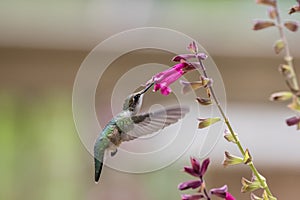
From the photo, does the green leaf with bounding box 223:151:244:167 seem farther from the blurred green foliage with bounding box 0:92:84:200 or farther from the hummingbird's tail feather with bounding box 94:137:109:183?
the blurred green foliage with bounding box 0:92:84:200

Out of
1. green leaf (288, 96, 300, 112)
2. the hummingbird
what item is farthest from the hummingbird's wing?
green leaf (288, 96, 300, 112)

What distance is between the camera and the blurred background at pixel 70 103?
2027 millimetres

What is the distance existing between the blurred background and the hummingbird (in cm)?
118

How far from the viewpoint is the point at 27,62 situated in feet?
6.62

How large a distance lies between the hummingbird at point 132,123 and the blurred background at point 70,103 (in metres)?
1.18

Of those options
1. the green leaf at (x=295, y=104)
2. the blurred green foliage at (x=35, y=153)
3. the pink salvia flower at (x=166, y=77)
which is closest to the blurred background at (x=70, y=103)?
the blurred green foliage at (x=35, y=153)

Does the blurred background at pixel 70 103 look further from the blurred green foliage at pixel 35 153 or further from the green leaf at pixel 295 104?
the green leaf at pixel 295 104

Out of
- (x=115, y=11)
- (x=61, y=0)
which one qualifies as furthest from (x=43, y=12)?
(x=115, y=11)

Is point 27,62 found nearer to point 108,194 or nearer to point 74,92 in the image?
point 74,92

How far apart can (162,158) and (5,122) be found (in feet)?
1.85

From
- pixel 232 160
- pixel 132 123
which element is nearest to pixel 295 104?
pixel 232 160

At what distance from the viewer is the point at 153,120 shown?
28.1 inches

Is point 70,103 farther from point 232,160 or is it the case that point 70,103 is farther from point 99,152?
point 232,160

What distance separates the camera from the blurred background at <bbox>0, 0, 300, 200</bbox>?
6.65ft
